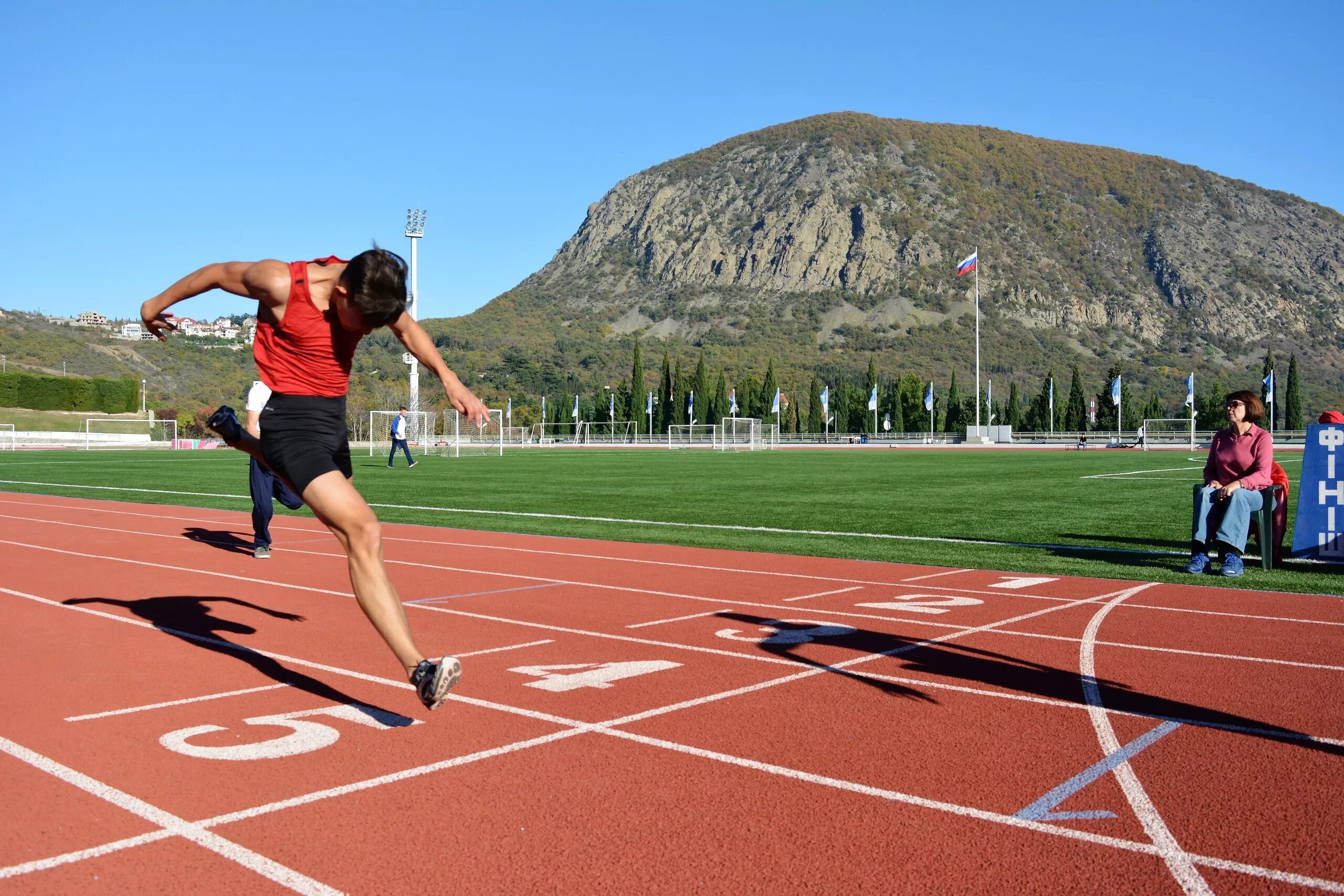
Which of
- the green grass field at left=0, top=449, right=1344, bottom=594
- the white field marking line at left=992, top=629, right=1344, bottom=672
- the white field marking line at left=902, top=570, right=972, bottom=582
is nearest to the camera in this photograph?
the white field marking line at left=992, top=629, right=1344, bottom=672

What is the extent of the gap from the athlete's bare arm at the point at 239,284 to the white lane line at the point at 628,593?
2.82 meters

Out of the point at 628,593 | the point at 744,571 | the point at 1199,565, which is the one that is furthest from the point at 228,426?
the point at 1199,565

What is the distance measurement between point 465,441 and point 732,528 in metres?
49.0

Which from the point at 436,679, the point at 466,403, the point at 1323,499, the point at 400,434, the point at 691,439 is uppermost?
the point at 466,403

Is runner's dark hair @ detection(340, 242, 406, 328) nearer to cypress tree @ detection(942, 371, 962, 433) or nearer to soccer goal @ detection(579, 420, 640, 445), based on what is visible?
soccer goal @ detection(579, 420, 640, 445)

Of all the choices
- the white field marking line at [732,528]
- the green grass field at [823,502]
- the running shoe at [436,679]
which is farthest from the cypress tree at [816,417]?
the running shoe at [436,679]

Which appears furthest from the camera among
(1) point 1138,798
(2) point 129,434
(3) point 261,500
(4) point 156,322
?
(2) point 129,434

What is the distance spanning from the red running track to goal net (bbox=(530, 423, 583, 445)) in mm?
72648

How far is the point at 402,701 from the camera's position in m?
5.55

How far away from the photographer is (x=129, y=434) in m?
78.8

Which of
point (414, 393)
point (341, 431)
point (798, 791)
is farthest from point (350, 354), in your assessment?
point (414, 393)

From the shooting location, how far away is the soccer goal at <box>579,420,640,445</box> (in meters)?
96.2

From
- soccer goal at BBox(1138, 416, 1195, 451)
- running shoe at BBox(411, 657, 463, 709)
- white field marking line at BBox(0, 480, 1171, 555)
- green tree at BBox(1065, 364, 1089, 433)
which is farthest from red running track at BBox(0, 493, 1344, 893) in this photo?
green tree at BBox(1065, 364, 1089, 433)

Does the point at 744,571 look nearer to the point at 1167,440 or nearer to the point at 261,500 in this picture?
the point at 261,500
